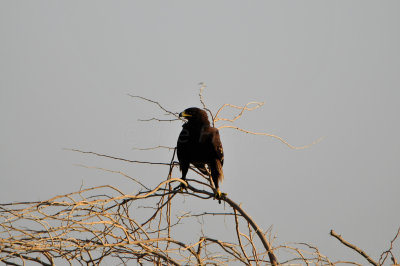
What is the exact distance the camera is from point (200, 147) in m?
4.84

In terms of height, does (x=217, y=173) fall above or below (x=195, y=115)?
below

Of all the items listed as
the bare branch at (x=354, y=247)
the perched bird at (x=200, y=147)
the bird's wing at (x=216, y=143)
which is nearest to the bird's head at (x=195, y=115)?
the perched bird at (x=200, y=147)

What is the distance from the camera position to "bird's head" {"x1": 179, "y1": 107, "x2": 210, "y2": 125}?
501 centimetres

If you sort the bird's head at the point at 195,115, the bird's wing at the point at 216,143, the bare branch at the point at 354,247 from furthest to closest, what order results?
the bird's head at the point at 195,115
the bird's wing at the point at 216,143
the bare branch at the point at 354,247

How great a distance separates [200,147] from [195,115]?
391 millimetres

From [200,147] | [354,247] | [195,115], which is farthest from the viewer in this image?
[195,115]

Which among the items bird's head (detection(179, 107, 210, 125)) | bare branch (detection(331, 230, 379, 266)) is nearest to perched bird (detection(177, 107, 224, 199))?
bird's head (detection(179, 107, 210, 125))

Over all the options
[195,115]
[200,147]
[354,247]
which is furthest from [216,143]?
[354,247]

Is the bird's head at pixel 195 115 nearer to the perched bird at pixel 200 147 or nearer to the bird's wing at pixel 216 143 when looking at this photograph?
the perched bird at pixel 200 147

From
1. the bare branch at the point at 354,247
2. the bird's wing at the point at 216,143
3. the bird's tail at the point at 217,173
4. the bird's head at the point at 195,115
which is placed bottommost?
the bare branch at the point at 354,247

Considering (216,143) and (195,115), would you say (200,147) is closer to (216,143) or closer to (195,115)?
(216,143)

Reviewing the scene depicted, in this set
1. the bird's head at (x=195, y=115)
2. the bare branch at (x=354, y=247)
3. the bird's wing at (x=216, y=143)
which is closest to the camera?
the bare branch at (x=354, y=247)

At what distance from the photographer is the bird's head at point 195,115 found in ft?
16.5

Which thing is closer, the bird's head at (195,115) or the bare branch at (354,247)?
the bare branch at (354,247)
